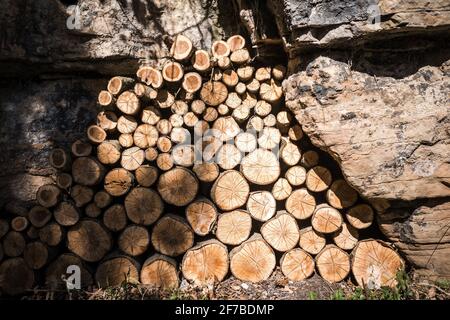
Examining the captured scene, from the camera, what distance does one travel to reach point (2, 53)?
10.7ft

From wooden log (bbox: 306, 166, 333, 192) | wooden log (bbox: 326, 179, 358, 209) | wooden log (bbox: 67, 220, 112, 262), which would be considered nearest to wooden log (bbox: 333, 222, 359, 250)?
wooden log (bbox: 326, 179, 358, 209)

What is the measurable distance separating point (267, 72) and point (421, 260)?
2232mm

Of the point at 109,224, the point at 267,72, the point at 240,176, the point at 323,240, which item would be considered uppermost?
the point at 267,72

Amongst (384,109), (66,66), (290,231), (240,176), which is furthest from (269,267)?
(66,66)

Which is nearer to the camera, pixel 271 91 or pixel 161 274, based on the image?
pixel 161 274

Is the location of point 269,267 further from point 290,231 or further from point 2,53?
point 2,53

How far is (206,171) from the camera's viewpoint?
3246mm

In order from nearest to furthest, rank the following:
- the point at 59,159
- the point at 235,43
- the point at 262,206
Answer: the point at 59,159 → the point at 262,206 → the point at 235,43

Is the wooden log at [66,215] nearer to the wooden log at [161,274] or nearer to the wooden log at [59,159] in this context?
the wooden log at [59,159]

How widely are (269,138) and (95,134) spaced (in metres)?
1.63

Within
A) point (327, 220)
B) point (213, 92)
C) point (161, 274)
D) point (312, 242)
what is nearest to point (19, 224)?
point (161, 274)

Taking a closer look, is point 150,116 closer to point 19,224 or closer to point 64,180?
point 64,180

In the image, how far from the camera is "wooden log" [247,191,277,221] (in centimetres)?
327

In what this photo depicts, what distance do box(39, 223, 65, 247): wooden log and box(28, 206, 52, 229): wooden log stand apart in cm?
6
